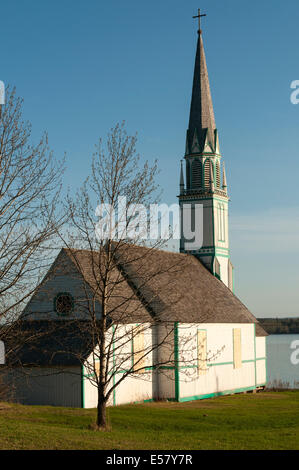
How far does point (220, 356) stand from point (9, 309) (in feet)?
82.1

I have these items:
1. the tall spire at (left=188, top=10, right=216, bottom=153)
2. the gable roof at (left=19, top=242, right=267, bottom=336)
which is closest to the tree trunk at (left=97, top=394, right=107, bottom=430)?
the gable roof at (left=19, top=242, right=267, bottom=336)

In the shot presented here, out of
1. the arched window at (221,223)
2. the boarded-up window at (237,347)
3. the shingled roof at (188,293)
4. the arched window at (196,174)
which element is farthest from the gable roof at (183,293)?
the arched window at (196,174)

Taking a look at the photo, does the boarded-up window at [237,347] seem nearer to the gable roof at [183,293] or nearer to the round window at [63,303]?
the gable roof at [183,293]

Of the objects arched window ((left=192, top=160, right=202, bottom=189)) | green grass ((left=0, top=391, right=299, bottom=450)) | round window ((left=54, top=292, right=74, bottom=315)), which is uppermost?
arched window ((left=192, top=160, right=202, bottom=189))

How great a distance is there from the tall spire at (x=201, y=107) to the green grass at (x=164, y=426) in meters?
21.4

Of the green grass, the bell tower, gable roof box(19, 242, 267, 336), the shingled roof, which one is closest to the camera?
the green grass

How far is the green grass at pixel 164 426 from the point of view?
60.7ft

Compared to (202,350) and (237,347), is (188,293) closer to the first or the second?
(202,350)

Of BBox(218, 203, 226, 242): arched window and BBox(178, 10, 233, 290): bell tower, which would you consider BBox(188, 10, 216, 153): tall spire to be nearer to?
BBox(178, 10, 233, 290): bell tower

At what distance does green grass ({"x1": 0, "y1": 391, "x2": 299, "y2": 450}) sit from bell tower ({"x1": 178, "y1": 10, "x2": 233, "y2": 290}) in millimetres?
13628

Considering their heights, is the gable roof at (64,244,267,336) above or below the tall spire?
below

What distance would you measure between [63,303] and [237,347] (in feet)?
49.5

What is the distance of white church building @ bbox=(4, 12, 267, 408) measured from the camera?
3084cm

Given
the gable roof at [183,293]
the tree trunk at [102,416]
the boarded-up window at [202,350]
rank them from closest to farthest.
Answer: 1. the tree trunk at [102,416]
2. the gable roof at [183,293]
3. the boarded-up window at [202,350]
